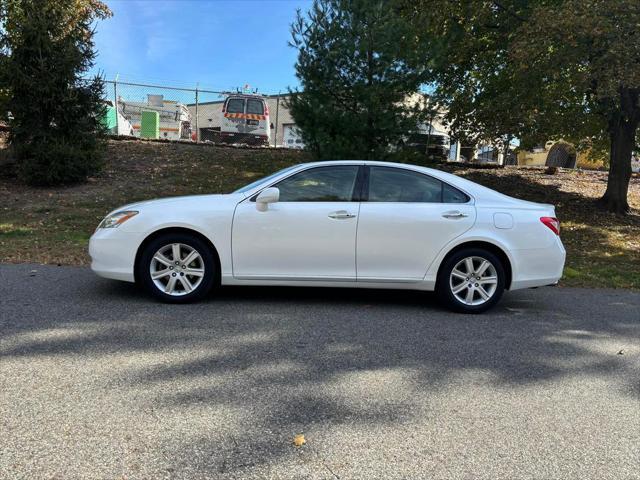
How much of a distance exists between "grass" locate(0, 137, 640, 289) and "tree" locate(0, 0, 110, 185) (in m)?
0.63

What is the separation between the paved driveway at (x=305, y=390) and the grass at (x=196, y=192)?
3170mm

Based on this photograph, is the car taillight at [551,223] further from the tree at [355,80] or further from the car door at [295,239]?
the tree at [355,80]

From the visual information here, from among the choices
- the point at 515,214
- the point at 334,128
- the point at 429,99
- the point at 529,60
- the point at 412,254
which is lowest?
the point at 412,254

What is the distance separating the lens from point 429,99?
11.7 meters

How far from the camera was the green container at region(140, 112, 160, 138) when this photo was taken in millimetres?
23000

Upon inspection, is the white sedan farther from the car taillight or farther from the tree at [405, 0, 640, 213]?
the tree at [405, 0, 640, 213]

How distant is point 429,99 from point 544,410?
9.20 m

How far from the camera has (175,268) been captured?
5469 mm

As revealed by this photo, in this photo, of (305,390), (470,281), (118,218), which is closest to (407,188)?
(470,281)

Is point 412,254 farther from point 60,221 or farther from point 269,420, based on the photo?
point 60,221

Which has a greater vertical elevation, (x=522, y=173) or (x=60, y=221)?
(x=522, y=173)

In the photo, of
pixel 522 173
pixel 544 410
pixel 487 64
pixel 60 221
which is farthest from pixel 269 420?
pixel 522 173

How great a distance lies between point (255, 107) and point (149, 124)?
605 cm

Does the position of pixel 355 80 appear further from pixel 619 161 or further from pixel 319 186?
pixel 619 161
